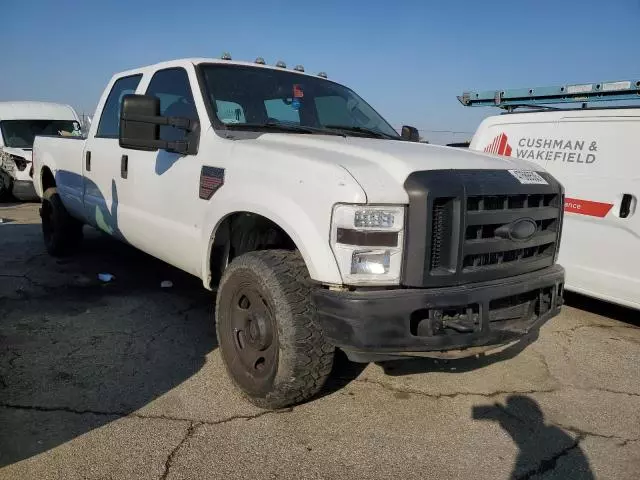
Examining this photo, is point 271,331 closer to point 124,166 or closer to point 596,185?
point 124,166

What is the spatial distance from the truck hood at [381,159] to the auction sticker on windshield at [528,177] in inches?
2.3

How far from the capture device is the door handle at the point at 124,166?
436 centimetres

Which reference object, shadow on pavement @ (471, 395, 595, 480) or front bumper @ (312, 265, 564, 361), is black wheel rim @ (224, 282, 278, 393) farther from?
shadow on pavement @ (471, 395, 595, 480)

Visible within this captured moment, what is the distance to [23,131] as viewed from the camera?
11391 millimetres

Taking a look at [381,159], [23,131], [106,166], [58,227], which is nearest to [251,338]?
[381,159]

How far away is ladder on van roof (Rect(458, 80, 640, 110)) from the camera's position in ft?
18.2

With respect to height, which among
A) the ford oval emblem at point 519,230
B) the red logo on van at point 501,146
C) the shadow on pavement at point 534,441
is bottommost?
the shadow on pavement at point 534,441

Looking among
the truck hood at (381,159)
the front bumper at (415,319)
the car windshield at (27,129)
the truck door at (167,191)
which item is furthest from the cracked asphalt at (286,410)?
the car windshield at (27,129)

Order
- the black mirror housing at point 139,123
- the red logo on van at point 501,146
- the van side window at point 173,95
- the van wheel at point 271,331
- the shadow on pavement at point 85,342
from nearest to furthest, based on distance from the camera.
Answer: the van wheel at point 271,331, the shadow on pavement at point 85,342, the black mirror housing at point 139,123, the van side window at point 173,95, the red logo on van at point 501,146

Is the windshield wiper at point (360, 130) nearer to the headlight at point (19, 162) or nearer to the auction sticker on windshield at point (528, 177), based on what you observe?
the auction sticker on windshield at point (528, 177)

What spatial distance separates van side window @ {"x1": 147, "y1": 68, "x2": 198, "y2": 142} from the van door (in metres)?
3.34

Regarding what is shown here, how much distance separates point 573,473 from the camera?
261 centimetres

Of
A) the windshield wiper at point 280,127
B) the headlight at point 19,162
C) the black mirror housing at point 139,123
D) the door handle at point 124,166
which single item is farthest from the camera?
the headlight at point 19,162

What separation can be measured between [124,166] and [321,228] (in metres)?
2.49
